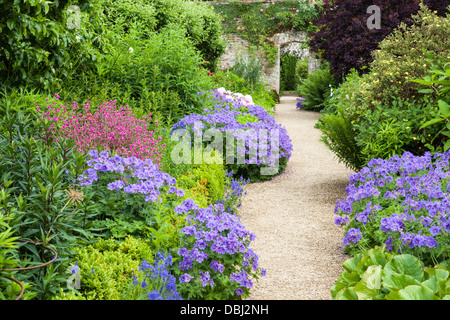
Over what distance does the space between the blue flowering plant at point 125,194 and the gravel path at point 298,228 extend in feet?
3.18

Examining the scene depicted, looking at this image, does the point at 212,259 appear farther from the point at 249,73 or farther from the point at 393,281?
the point at 249,73

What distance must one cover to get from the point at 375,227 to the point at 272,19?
15.1 m

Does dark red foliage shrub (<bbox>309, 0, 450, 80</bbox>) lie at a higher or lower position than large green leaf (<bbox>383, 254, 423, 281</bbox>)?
higher

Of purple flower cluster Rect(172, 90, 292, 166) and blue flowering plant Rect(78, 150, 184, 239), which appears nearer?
blue flowering plant Rect(78, 150, 184, 239)

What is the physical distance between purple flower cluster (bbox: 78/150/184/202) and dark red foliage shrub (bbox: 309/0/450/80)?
8.20 metres

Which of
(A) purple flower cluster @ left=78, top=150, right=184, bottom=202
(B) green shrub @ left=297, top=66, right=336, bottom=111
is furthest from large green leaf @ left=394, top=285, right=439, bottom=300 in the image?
(B) green shrub @ left=297, top=66, right=336, bottom=111

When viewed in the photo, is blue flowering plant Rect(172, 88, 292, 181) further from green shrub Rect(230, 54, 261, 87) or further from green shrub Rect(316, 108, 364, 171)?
green shrub Rect(230, 54, 261, 87)

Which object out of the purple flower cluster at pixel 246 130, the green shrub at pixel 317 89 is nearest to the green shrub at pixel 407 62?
the purple flower cluster at pixel 246 130

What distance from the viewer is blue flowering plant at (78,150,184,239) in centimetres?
293

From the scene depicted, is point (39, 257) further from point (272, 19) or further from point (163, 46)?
point (272, 19)

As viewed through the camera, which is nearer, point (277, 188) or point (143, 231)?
point (143, 231)

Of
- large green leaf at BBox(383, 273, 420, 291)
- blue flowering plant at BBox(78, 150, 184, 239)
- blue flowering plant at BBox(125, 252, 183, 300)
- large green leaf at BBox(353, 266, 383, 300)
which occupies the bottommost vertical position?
large green leaf at BBox(353, 266, 383, 300)

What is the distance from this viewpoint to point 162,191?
347 cm
